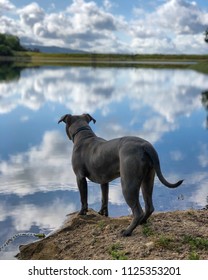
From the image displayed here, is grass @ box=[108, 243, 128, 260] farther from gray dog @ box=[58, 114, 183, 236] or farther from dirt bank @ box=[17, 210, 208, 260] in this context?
gray dog @ box=[58, 114, 183, 236]

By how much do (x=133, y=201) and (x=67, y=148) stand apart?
11.0 metres

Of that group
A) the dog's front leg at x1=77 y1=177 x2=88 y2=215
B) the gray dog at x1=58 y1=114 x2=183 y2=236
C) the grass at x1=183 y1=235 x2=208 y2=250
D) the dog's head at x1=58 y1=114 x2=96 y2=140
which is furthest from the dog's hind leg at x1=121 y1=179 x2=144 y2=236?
the dog's head at x1=58 y1=114 x2=96 y2=140

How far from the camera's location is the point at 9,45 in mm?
183875

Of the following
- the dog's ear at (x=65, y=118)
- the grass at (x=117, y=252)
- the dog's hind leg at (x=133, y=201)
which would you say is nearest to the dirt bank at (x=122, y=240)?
the grass at (x=117, y=252)

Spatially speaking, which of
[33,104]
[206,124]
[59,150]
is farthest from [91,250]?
[33,104]

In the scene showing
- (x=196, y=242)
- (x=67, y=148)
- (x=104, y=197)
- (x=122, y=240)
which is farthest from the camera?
(x=67, y=148)

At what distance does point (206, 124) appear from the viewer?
2777 centimetres

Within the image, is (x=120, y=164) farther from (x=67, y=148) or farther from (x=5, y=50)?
(x=5, y=50)

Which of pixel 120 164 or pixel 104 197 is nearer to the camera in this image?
pixel 120 164

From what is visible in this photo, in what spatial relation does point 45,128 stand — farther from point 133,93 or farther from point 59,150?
point 133,93

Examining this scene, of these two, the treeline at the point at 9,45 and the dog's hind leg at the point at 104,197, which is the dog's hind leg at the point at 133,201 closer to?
the dog's hind leg at the point at 104,197

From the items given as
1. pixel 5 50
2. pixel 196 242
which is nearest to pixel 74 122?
pixel 196 242

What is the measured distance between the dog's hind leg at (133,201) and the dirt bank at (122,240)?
143 mm

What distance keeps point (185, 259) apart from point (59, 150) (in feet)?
39.4
